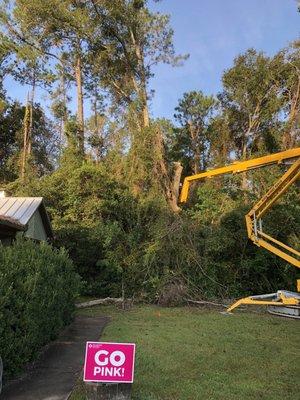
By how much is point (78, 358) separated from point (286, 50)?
2990 centimetres

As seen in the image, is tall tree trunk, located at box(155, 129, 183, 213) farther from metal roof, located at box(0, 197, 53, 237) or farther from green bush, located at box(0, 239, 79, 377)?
green bush, located at box(0, 239, 79, 377)

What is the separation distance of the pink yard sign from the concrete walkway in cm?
121

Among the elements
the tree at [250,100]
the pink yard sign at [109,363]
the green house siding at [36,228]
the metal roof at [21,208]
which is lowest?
the pink yard sign at [109,363]

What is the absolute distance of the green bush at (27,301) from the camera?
22.0 ft

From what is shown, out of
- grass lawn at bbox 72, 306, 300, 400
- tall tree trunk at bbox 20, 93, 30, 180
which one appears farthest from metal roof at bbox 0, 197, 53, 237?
tall tree trunk at bbox 20, 93, 30, 180

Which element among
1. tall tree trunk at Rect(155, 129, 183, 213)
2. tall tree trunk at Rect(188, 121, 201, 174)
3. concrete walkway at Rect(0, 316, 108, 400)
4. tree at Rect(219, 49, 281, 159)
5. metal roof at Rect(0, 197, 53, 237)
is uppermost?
tree at Rect(219, 49, 281, 159)

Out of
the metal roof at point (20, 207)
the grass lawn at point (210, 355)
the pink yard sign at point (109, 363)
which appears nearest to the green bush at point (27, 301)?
the grass lawn at point (210, 355)

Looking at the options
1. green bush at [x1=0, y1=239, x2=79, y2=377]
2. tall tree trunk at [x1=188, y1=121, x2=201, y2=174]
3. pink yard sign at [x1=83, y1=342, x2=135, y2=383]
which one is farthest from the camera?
tall tree trunk at [x1=188, y1=121, x2=201, y2=174]

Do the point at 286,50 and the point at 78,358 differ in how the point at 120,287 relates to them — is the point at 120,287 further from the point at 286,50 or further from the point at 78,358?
the point at 286,50

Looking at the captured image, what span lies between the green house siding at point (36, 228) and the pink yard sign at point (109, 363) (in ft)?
34.3

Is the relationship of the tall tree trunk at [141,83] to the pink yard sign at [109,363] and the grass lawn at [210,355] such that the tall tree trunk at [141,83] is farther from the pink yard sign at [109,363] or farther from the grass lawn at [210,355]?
the pink yard sign at [109,363]

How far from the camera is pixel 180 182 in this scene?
88.0ft

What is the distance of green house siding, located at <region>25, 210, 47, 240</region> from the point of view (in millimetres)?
15809

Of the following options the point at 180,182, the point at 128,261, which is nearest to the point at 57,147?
the point at 180,182
